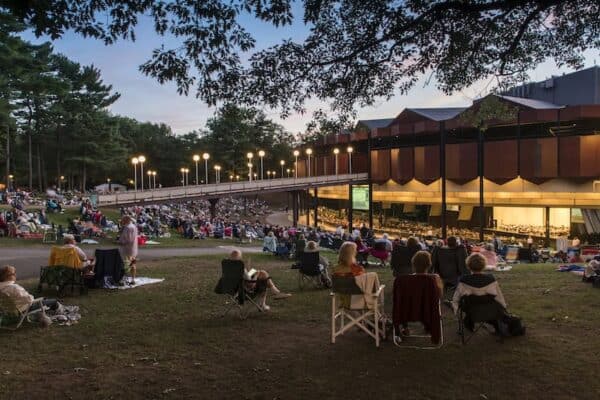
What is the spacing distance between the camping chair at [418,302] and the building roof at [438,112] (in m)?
42.0

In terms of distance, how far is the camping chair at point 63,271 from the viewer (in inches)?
352

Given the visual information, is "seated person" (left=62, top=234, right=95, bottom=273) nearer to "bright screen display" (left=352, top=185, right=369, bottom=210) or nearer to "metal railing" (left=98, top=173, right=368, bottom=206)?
"metal railing" (left=98, top=173, right=368, bottom=206)

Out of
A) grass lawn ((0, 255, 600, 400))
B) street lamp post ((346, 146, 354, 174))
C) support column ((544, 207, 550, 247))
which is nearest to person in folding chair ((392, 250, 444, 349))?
grass lawn ((0, 255, 600, 400))

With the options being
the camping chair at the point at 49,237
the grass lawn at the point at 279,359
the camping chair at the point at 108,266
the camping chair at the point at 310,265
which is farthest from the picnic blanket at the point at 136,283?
the camping chair at the point at 49,237

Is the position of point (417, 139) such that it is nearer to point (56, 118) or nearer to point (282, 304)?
point (56, 118)

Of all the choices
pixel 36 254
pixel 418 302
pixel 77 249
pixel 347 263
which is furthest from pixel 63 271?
pixel 36 254

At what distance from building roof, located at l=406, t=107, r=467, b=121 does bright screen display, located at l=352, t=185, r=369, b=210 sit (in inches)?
336

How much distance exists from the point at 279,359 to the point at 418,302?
1603 millimetres

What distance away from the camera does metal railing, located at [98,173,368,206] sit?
28984mm

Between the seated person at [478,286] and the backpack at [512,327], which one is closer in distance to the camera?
the seated person at [478,286]

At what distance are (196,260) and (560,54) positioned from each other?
10.2 meters

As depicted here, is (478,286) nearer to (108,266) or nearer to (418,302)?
(418,302)

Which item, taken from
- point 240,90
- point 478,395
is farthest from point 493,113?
point 478,395

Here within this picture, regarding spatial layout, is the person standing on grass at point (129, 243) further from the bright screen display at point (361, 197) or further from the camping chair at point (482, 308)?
the bright screen display at point (361, 197)
